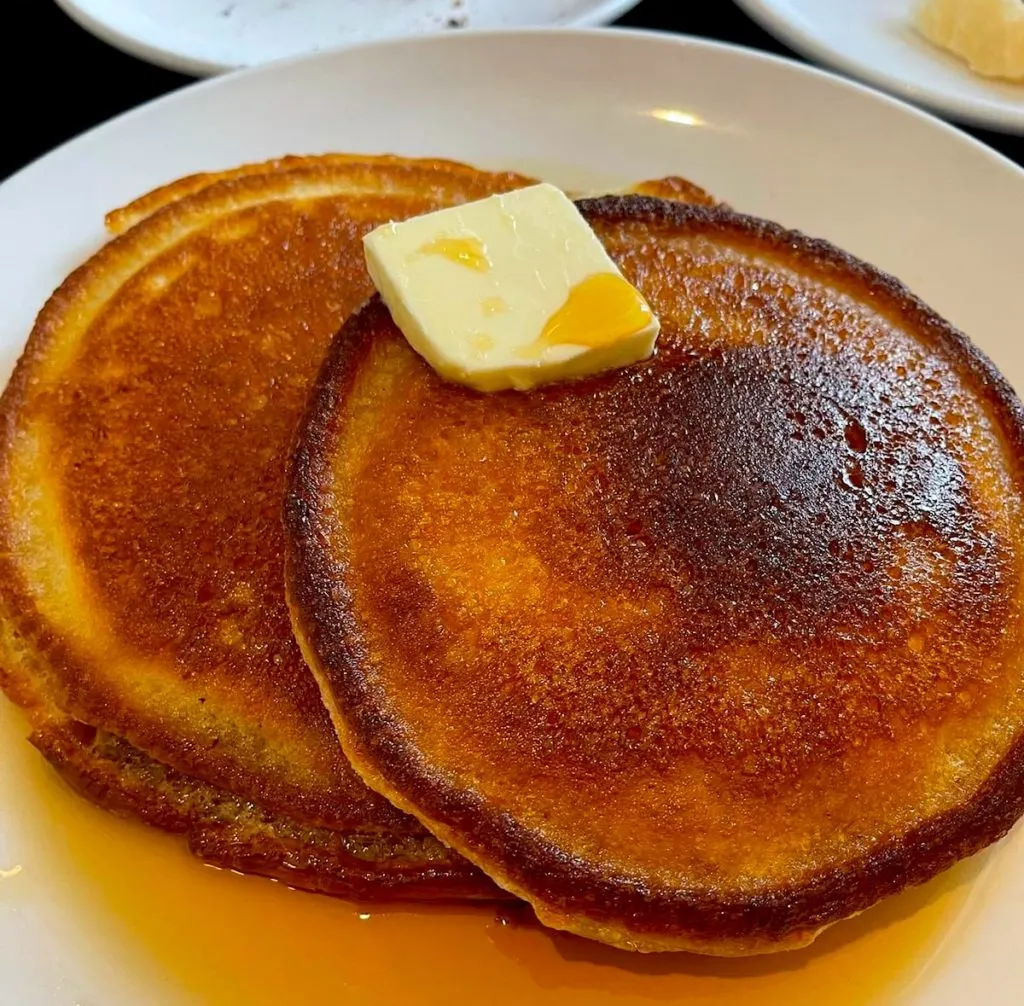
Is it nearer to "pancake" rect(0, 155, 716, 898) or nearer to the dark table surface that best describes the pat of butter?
"pancake" rect(0, 155, 716, 898)

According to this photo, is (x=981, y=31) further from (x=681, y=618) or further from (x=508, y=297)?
(x=681, y=618)

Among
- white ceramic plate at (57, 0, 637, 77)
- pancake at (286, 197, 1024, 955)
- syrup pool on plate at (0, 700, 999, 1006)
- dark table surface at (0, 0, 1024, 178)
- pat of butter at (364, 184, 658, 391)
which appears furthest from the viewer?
dark table surface at (0, 0, 1024, 178)

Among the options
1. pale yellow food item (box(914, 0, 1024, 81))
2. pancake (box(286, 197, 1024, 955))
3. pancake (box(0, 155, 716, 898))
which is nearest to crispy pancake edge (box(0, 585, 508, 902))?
pancake (box(0, 155, 716, 898))

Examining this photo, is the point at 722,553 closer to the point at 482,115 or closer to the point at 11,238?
the point at 482,115

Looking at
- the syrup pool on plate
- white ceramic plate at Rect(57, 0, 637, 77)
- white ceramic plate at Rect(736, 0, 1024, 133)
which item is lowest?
the syrup pool on plate

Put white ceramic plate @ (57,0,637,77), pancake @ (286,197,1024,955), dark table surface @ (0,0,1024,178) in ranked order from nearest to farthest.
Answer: pancake @ (286,197,1024,955) < white ceramic plate @ (57,0,637,77) < dark table surface @ (0,0,1024,178)

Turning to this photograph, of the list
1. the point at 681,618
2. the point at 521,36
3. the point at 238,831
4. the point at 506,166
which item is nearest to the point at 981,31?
the point at 521,36

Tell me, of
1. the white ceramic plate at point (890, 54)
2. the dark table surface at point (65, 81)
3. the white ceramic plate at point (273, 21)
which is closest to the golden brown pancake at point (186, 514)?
the white ceramic plate at point (273, 21)
